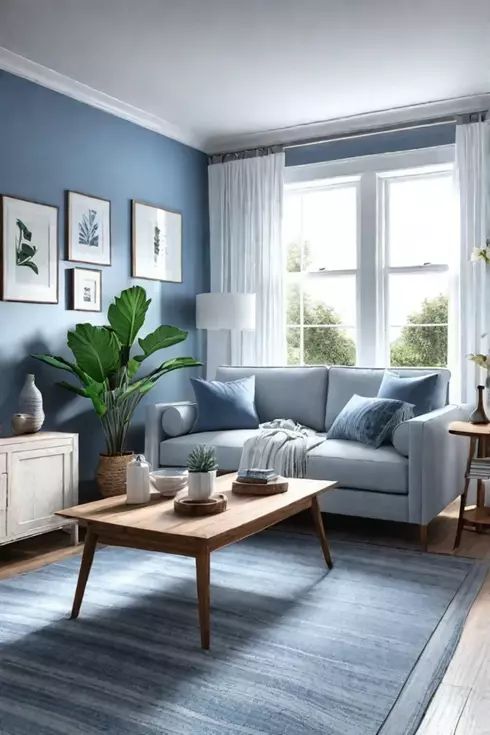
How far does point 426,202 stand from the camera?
526 centimetres

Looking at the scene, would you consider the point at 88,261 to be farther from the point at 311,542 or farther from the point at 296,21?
the point at 311,542

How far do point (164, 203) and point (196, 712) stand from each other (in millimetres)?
4162

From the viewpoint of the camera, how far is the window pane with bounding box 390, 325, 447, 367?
5215mm

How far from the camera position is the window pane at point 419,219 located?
521 centimetres

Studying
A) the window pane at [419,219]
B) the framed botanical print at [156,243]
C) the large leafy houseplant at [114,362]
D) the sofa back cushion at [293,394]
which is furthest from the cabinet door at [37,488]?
the window pane at [419,219]

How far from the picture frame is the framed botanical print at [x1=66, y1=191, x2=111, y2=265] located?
2.9 inches

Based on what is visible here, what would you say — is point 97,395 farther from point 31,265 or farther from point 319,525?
point 319,525

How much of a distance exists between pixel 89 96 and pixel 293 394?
2.41 metres

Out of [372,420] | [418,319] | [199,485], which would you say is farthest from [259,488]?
[418,319]

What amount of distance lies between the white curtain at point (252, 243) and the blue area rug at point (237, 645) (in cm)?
236

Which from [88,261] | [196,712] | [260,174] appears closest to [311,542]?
[196,712]

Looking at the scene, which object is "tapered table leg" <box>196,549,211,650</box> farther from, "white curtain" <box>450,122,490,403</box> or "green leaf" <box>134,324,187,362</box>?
"white curtain" <box>450,122,490,403</box>

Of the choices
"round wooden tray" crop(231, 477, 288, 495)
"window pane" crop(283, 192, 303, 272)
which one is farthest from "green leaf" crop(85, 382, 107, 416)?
"window pane" crop(283, 192, 303, 272)

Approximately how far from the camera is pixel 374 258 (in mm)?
5359
